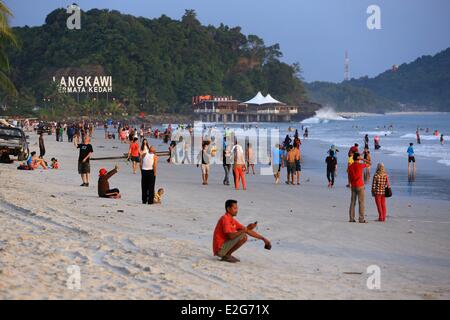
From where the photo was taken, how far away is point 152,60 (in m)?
155

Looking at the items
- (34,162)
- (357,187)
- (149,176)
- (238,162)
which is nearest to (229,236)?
(357,187)

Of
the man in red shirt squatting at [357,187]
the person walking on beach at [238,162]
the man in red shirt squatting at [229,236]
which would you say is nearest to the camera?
the man in red shirt squatting at [229,236]

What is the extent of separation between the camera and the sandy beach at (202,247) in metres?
7.87

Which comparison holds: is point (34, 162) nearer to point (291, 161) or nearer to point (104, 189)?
point (291, 161)

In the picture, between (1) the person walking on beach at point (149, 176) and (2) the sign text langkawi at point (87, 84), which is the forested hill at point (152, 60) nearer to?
(2) the sign text langkawi at point (87, 84)

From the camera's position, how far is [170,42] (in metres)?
170

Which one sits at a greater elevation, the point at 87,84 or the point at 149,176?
the point at 87,84

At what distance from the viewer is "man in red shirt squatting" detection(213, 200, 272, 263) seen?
370 inches

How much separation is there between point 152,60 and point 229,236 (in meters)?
148

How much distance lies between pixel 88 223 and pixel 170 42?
16059 cm

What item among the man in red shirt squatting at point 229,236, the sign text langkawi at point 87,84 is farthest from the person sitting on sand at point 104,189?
the sign text langkawi at point 87,84

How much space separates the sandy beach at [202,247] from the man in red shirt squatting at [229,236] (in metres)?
0.18

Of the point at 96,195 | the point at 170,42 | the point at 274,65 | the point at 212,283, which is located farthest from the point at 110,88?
the point at 212,283

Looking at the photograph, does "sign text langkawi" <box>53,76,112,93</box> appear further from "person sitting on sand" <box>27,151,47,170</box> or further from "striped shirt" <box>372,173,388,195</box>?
"striped shirt" <box>372,173,388,195</box>
